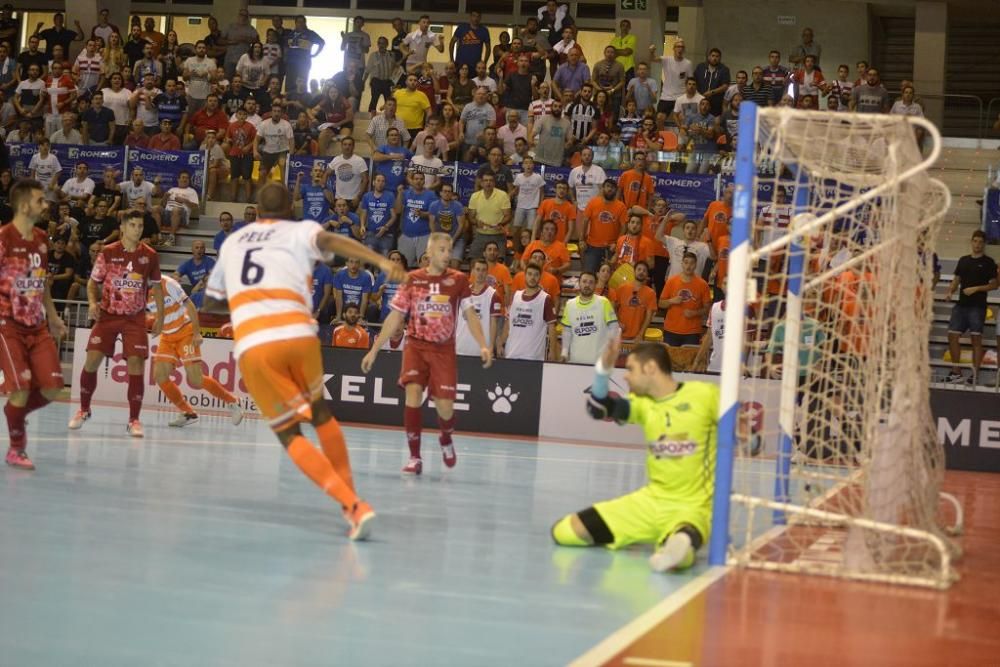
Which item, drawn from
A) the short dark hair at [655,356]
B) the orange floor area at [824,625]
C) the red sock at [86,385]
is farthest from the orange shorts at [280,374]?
the red sock at [86,385]

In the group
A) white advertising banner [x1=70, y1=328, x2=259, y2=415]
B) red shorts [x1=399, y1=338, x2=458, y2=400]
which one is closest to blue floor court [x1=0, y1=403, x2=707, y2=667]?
red shorts [x1=399, y1=338, x2=458, y2=400]

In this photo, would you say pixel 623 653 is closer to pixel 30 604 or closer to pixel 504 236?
pixel 30 604

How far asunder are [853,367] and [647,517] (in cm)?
203

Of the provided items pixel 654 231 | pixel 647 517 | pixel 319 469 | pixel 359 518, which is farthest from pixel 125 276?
pixel 654 231

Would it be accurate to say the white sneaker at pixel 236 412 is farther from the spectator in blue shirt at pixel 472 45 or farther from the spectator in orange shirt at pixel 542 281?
the spectator in blue shirt at pixel 472 45

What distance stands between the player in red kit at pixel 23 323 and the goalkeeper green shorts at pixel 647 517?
500 cm

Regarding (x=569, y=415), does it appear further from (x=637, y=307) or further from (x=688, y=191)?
(x=688, y=191)

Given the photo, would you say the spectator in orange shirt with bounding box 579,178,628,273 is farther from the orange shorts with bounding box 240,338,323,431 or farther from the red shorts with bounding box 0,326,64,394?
the orange shorts with bounding box 240,338,323,431

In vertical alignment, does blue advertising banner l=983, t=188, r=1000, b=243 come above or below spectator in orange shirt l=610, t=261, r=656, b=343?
above

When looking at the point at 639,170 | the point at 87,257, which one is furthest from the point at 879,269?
the point at 87,257

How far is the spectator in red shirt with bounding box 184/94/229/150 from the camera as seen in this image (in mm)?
24844

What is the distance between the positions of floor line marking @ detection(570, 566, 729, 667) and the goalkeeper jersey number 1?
1.85 feet

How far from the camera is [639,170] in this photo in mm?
20734

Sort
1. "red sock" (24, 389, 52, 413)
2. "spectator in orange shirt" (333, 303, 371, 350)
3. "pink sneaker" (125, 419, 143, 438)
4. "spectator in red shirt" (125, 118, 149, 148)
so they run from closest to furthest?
"red sock" (24, 389, 52, 413) → "pink sneaker" (125, 419, 143, 438) → "spectator in orange shirt" (333, 303, 371, 350) → "spectator in red shirt" (125, 118, 149, 148)
